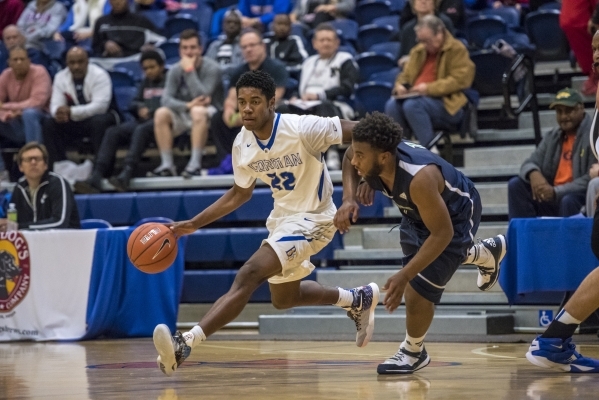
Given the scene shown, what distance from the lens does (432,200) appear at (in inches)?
184

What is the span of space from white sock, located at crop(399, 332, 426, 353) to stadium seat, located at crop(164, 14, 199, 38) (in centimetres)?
844

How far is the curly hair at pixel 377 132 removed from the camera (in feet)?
15.5

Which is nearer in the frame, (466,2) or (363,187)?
(363,187)

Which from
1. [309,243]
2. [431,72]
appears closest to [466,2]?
[431,72]

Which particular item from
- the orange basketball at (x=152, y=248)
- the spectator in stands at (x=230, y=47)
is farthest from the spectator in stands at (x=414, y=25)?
the orange basketball at (x=152, y=248)

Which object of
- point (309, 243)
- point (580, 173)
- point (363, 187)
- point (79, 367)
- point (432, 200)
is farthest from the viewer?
point (580, 173)

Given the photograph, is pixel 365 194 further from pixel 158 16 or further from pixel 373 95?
pixel 158 16

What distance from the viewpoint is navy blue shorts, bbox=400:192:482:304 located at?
5094 mm

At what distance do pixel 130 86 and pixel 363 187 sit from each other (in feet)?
23.9

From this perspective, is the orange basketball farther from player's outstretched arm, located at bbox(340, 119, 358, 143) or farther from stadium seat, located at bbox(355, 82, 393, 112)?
stadium seat, located at bbox(355, 82, 393, 112)

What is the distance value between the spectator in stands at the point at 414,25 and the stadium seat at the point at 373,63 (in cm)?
27

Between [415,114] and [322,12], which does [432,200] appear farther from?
[322,12]

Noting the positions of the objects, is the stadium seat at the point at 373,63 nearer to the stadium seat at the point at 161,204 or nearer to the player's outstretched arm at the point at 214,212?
the stadium seat at the point at 161,204

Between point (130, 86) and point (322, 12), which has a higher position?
point (322, 12)
